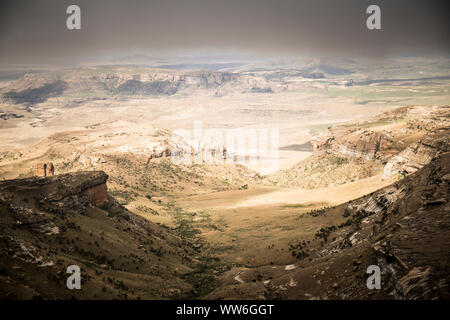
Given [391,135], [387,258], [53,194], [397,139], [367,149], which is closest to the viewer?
[387,258]

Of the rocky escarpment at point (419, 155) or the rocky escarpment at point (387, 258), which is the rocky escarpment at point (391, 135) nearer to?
the rocky escarpment at point (419, 155)

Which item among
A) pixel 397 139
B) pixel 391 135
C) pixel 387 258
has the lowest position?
pixel 387 258

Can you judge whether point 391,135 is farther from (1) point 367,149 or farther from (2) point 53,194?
(2) point 53,194

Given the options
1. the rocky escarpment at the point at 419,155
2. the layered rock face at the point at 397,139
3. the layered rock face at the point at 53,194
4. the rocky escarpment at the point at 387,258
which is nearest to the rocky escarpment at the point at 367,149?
the layered rock face at the point at 397,139

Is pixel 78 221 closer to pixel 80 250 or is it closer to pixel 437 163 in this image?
pixel 80 250

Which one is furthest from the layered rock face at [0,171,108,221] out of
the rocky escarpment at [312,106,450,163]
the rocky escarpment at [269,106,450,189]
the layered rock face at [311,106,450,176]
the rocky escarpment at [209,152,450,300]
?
A: the rocky escarpment at [312,106,450,163]

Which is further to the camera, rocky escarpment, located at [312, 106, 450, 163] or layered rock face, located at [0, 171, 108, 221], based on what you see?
rocky escarpment, located at [312, 106, 450, 163]

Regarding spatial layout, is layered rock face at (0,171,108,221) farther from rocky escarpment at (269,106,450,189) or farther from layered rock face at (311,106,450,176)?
rocky escarpment at (269,106,450,189)

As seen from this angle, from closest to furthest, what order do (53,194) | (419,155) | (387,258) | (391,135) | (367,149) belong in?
(387,258)
(53,194)
(419,155)
(391,135)
(367,149)

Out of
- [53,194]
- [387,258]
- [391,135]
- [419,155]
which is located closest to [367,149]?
[391,135]

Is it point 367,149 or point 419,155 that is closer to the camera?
point 419,155

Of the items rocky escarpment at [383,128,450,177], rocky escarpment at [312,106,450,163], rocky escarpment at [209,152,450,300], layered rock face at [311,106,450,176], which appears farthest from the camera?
rocky escarpment at [312,106,450,163]
